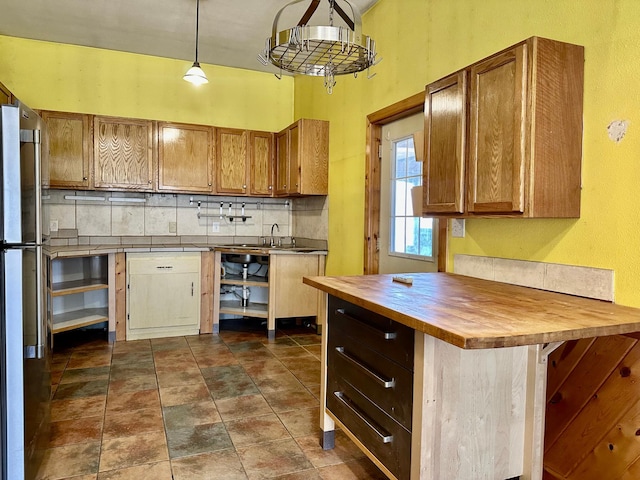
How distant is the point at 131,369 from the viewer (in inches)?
134

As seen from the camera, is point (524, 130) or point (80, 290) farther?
point (80, 290)

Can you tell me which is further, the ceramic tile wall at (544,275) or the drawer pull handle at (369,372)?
the ceramic tile wall at (544,275)

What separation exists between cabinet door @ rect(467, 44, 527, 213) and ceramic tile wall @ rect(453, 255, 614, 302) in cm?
38

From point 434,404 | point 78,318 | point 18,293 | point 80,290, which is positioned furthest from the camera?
point 78,318

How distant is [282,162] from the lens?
477cm

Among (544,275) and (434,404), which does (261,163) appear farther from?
(434,404)

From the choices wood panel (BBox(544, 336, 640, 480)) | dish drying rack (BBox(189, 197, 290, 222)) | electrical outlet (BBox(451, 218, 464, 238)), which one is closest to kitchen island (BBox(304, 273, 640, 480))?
wood panel (BBox(544, 336, 640, 480))

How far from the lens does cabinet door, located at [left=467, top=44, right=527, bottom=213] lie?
1.77 meters

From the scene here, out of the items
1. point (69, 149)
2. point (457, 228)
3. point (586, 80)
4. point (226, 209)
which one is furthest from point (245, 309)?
point (586, 80)

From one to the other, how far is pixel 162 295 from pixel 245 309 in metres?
0.81

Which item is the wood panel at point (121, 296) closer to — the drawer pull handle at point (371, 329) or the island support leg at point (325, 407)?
the island support leg at point (325, 407)

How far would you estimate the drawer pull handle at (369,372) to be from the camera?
167 centimetres

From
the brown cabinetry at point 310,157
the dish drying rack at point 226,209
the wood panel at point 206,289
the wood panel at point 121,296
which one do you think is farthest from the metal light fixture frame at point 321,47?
the dish drying rack at point 226,209

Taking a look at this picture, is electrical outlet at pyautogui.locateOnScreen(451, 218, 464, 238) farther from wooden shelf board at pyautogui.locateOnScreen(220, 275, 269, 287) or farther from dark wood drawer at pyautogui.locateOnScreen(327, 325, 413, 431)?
wooden shelf board at pyautogui.locateOnScreen(220, 275, 269, 287)
